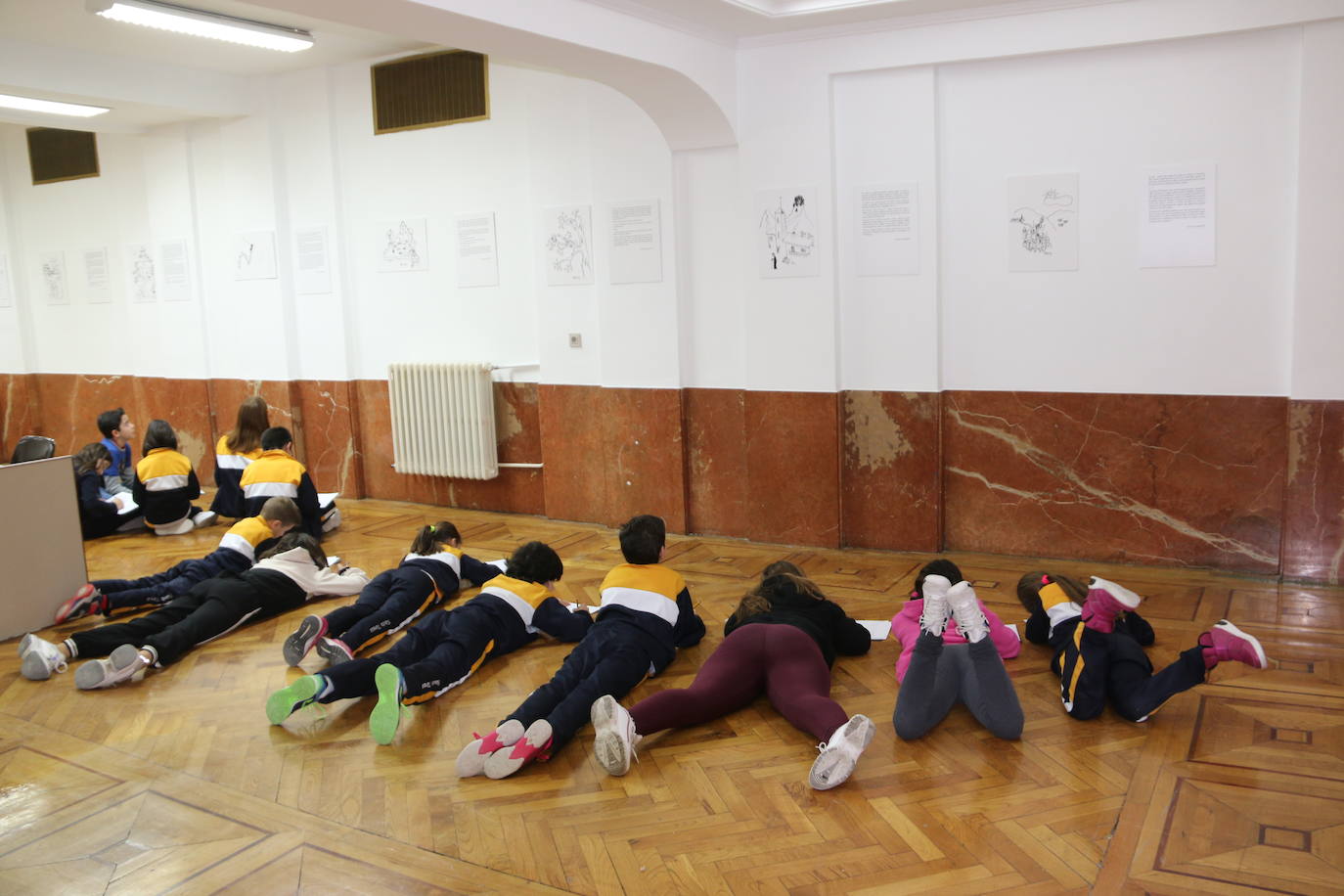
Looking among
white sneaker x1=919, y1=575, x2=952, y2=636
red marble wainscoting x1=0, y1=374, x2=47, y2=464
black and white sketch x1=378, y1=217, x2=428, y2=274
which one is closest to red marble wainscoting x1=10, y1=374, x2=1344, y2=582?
black and white sketch x1=378, y1=217, x2=428, y2=274

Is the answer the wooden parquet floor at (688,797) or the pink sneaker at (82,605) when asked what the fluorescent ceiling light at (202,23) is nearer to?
the pink sneaker at (82,605)

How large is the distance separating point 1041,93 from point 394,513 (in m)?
5.03

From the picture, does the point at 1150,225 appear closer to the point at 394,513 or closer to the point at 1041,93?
the point at 1041,93

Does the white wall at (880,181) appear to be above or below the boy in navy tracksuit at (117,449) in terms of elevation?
above

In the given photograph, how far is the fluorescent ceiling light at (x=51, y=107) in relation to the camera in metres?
7.05

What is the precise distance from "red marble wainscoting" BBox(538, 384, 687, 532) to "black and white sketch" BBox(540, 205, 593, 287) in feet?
2.36

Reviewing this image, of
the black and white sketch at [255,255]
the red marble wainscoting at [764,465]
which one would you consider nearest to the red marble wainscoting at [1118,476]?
the red marble wainscoting at [764,465]

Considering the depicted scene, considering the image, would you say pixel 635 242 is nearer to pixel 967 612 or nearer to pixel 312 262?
pixel 312 262

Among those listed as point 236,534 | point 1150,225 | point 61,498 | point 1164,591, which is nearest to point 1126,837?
point 1164,591

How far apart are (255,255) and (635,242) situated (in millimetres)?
3467

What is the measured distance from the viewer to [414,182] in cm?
742

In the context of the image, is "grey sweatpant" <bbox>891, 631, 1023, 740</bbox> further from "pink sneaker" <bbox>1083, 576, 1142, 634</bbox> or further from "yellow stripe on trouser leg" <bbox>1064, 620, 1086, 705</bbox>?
"pink sneaker" <bbox>1083, 576, 1142, 634</bbox>

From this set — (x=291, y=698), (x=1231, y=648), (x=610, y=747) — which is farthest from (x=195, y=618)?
(x=1231, y=648)

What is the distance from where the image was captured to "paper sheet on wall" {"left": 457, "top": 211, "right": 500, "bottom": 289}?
715cm
